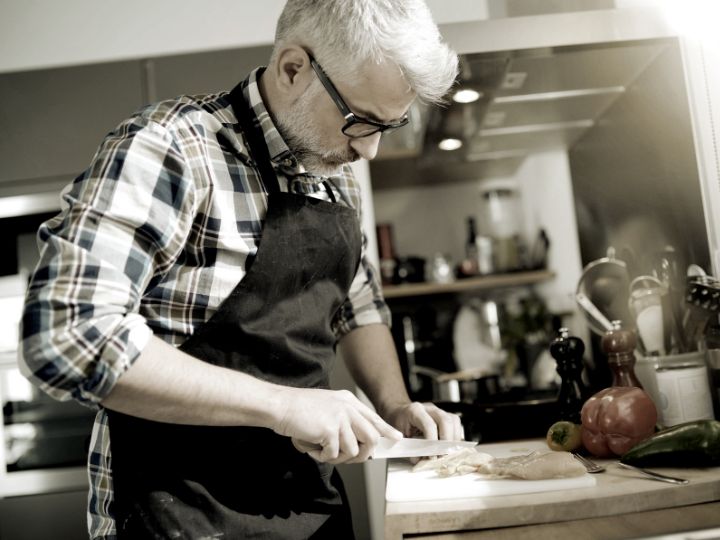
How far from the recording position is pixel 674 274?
139 cm

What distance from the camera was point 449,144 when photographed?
7.06ft

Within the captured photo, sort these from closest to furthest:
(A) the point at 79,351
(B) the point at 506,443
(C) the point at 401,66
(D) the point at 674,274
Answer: (A) the point at 79,351
(C) the point at 401,66
(B) the point at 506,443
(D) the point at 674,274

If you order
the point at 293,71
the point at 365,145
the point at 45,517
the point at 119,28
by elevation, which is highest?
the point at 119,28

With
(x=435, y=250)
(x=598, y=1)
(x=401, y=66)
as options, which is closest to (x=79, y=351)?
(x=401, y=66)

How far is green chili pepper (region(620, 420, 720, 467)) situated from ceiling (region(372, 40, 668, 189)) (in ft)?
2.92

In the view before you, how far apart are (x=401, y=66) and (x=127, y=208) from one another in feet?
1.35

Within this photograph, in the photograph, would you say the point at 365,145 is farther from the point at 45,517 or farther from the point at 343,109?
the point at 45,517

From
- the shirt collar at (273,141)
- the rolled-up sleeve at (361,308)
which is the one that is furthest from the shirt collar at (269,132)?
the rolled-up sleeve at (361,308)

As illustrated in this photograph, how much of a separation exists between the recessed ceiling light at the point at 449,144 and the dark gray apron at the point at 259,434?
45.2 inches

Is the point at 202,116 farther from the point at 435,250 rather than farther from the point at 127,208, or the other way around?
the point at 435,250

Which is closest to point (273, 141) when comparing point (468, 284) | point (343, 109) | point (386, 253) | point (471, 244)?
point (343, 109)

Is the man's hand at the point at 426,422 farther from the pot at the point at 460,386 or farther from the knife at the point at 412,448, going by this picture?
the pot at the point at 460,386

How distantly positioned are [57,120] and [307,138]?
0.85m

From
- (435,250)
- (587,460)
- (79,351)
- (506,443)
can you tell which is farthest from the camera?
(435,250)
